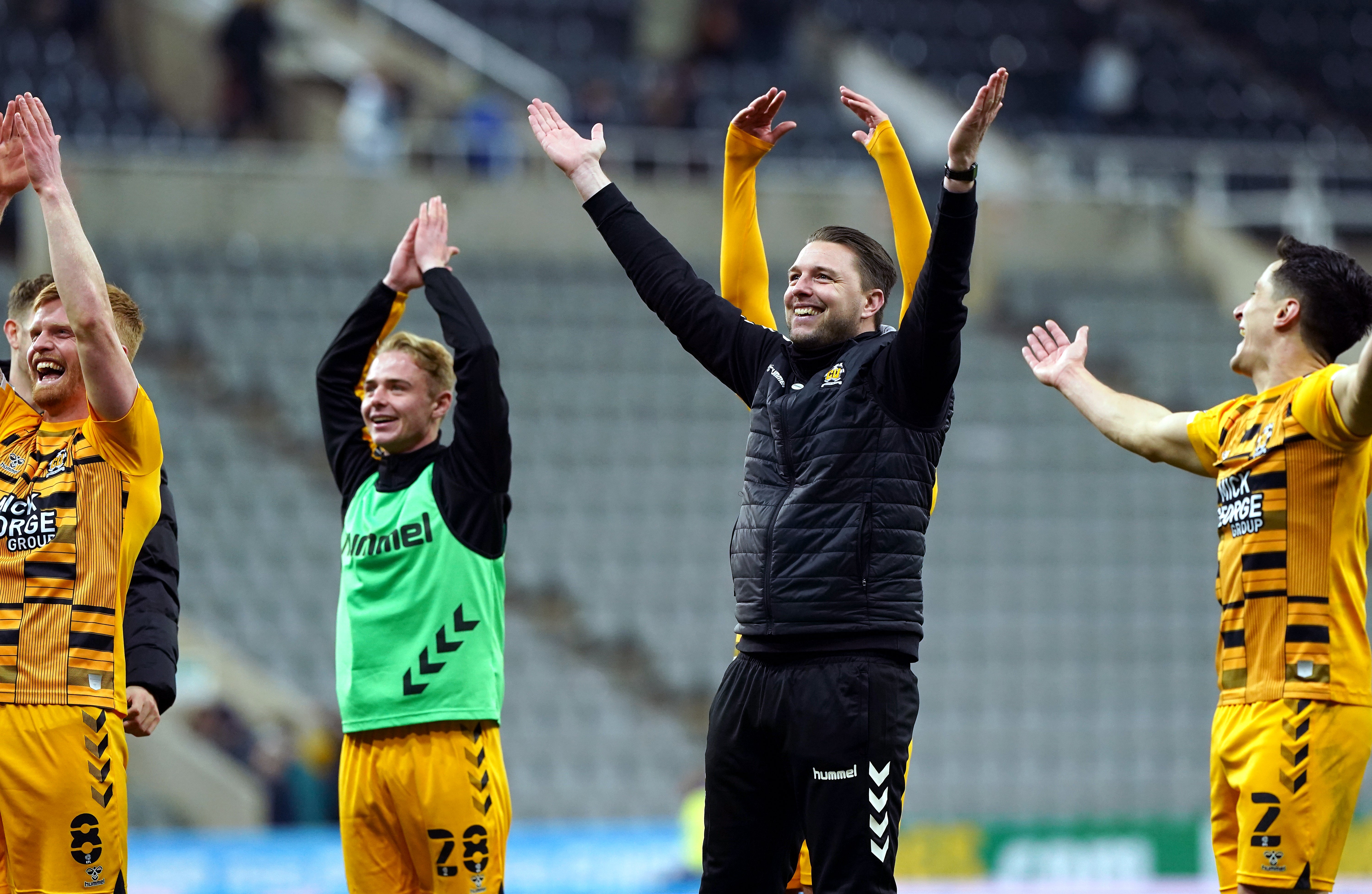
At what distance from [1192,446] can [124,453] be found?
3076 millimetres

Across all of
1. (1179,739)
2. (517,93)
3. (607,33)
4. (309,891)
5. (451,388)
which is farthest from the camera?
(607,33)

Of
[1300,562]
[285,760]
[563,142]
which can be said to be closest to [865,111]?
[563,142]

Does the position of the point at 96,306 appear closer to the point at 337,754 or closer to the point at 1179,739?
the point at 337,754

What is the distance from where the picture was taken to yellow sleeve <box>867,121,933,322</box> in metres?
5.19

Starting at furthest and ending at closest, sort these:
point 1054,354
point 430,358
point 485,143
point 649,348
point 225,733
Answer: point 485,143 < point 649,348 < point 225,733 < point 430,358 < point 1054,354

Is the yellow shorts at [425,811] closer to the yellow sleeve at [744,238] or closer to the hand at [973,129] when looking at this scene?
the yellow sleeve at [744,238]

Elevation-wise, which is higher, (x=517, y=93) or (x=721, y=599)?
(x=517, y=93)

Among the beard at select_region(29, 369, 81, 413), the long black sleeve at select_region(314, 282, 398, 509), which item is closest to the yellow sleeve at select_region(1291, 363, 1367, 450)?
the long black sleeve at select_region(314, 282, 398, 509)

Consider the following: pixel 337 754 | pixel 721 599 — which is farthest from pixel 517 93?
pixel 337 754

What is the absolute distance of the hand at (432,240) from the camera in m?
5.82

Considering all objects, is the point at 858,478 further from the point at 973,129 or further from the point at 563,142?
the point at 563,142

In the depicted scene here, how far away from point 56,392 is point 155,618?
0.78m

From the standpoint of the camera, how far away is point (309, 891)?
10.0 m

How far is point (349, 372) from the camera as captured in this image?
6.03 m
